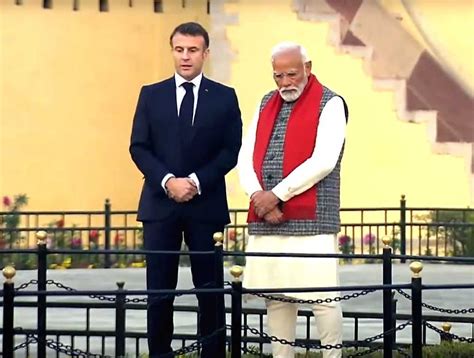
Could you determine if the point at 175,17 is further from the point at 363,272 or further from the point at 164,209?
the point at 164,209

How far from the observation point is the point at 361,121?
1483cm

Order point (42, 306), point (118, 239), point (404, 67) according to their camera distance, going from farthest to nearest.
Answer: point (404, 67) → point (118, 239) → point (42, 306)

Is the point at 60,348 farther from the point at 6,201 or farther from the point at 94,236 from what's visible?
the point at 6,201

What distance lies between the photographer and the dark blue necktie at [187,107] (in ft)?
23.1

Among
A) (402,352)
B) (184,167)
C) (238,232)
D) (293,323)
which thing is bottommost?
(402,352)

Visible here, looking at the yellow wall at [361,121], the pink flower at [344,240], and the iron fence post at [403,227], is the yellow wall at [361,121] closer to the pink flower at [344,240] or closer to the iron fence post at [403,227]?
the iron fence post at [403,227]

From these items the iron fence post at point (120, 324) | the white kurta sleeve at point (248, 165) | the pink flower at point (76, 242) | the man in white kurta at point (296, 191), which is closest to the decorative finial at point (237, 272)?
the man in white kurta at point (296, 191)

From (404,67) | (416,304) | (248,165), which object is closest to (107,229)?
(404,67)

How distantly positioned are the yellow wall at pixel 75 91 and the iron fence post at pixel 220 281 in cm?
783

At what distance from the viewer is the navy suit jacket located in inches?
274

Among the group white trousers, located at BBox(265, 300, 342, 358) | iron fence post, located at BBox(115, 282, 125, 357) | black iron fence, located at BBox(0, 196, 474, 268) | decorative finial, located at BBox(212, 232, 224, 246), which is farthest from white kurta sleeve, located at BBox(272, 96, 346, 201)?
black iron fence, located at BBox(0, 196, 474, 268)

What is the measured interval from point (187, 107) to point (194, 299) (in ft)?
15.4

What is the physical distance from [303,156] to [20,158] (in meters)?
8.31

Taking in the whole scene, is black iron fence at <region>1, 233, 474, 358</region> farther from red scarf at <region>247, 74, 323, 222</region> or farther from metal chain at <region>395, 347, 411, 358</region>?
red scarf at <region>247, 74, 323, 222</region>
